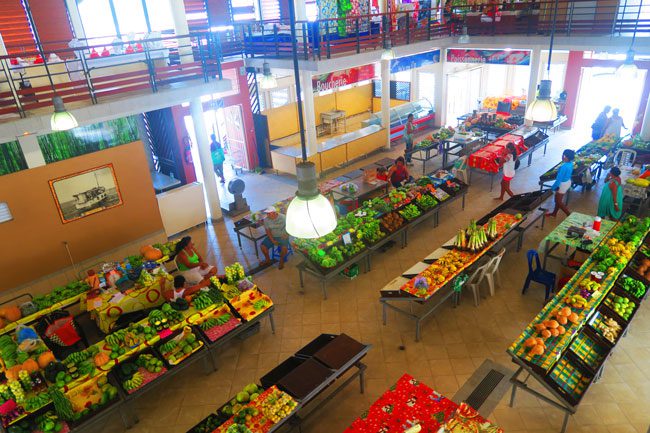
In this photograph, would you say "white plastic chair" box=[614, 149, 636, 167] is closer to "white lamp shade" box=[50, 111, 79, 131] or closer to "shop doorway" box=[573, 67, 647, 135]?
"shop doorway" box=[573, 67, 647, 135]

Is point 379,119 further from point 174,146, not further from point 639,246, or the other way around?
point 639,246

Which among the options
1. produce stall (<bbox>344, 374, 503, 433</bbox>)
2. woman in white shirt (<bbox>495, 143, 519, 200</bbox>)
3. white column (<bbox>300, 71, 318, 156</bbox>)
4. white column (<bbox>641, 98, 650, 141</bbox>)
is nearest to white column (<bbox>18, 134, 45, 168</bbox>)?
white column (<bbox>300, 71, 318, 156</bbox>)

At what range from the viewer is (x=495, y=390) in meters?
7.70

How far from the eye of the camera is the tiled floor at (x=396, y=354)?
288 inches

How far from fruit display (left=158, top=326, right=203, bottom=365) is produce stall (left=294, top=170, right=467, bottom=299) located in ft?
9.86

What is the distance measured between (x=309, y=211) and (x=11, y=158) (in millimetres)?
8479

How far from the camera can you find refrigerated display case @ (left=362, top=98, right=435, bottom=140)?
20125 mm

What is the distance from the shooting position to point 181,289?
880 cm

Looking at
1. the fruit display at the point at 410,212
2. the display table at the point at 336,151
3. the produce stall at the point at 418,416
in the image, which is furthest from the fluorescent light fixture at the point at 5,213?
the fruit display at the point at 410,212

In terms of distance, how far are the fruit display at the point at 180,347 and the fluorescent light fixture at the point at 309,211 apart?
453 cm

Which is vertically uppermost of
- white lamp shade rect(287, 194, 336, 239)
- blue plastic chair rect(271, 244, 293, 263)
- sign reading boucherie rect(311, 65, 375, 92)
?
white lamp shade rect(287, 194, 336, 239)

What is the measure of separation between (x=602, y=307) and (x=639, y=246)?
7.66 feet

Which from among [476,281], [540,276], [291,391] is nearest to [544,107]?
[540,276]

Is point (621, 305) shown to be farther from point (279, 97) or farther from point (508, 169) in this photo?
point (279, 97)
